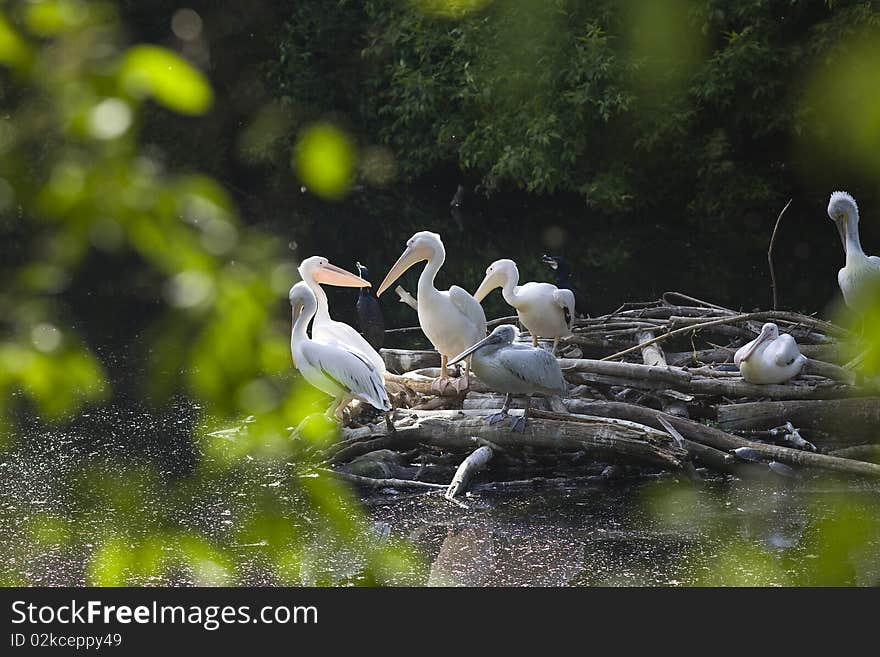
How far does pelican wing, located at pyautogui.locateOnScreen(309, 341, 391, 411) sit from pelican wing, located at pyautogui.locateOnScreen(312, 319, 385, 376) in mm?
107

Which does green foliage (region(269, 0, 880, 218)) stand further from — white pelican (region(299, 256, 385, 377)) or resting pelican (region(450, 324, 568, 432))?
resting pelican (region(450, 324, 568, 432))

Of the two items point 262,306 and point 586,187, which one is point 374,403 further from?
point 586,187

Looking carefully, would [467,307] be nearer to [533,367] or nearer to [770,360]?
[533,367]

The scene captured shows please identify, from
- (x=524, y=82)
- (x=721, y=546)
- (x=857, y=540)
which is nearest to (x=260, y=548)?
(x=721, y=546)

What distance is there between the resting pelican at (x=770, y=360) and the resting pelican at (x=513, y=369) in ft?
3.08

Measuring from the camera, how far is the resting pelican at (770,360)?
19.1ft

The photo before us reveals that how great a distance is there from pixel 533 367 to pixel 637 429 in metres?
0.56

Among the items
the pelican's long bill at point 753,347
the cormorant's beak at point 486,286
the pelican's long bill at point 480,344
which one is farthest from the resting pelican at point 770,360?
the cormorant's beak at point 486,286

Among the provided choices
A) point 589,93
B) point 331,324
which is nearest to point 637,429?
point 331,324

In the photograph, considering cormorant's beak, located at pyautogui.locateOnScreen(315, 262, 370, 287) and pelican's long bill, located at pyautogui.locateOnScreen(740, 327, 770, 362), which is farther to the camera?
cormorant's beak, located at pyautogui.locateOnScreen(315, 262, 370, 287)

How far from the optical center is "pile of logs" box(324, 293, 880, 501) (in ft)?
18.3

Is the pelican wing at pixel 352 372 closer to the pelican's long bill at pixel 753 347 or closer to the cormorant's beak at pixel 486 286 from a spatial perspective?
the cormorant's beak at pixel 486 286

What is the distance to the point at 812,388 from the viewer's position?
598 cm

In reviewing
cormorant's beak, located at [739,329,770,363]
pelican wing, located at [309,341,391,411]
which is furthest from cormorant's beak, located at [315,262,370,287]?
cormorant's beak, located at [739,329,770,363]
